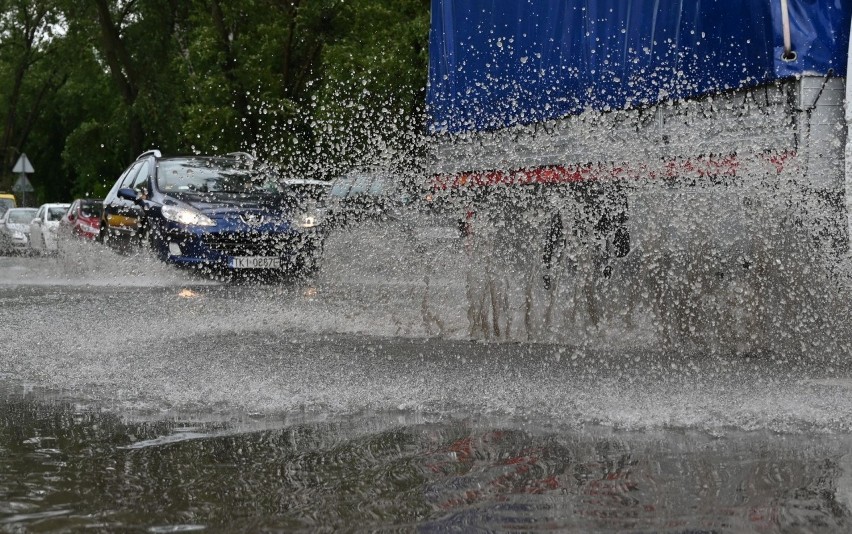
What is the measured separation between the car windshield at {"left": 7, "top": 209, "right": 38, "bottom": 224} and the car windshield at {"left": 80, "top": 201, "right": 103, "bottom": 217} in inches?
899

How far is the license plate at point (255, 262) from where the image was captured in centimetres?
1390

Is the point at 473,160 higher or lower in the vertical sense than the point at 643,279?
higher

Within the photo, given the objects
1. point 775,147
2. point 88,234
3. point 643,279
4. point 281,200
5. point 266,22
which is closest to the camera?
point 775,147

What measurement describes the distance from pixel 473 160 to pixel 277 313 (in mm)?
2051

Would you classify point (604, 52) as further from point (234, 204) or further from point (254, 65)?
point (254, 65)

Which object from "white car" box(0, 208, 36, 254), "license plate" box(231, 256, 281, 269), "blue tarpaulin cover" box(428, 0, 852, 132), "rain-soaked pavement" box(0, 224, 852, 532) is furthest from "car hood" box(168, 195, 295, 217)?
"white car" box(0, 208, 36, 254)

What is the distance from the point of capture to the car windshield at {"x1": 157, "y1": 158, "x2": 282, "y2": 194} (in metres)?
15.1

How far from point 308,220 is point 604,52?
611 centimetres

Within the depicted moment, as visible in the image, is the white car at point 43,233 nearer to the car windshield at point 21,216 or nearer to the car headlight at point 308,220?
the car windshield at point 21,216

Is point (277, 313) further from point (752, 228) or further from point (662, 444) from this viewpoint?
point (662, 444)

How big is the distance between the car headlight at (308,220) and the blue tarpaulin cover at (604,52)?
3000mm

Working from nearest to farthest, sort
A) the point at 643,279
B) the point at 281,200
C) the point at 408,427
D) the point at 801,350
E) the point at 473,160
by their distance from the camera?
the point at 408,427, the point at 801,350, the point at 643,279, the point at 473,160, the point at 281,200

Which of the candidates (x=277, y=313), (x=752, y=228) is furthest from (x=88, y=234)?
(x=752, y=228)

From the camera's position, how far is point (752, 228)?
762 centimetres
